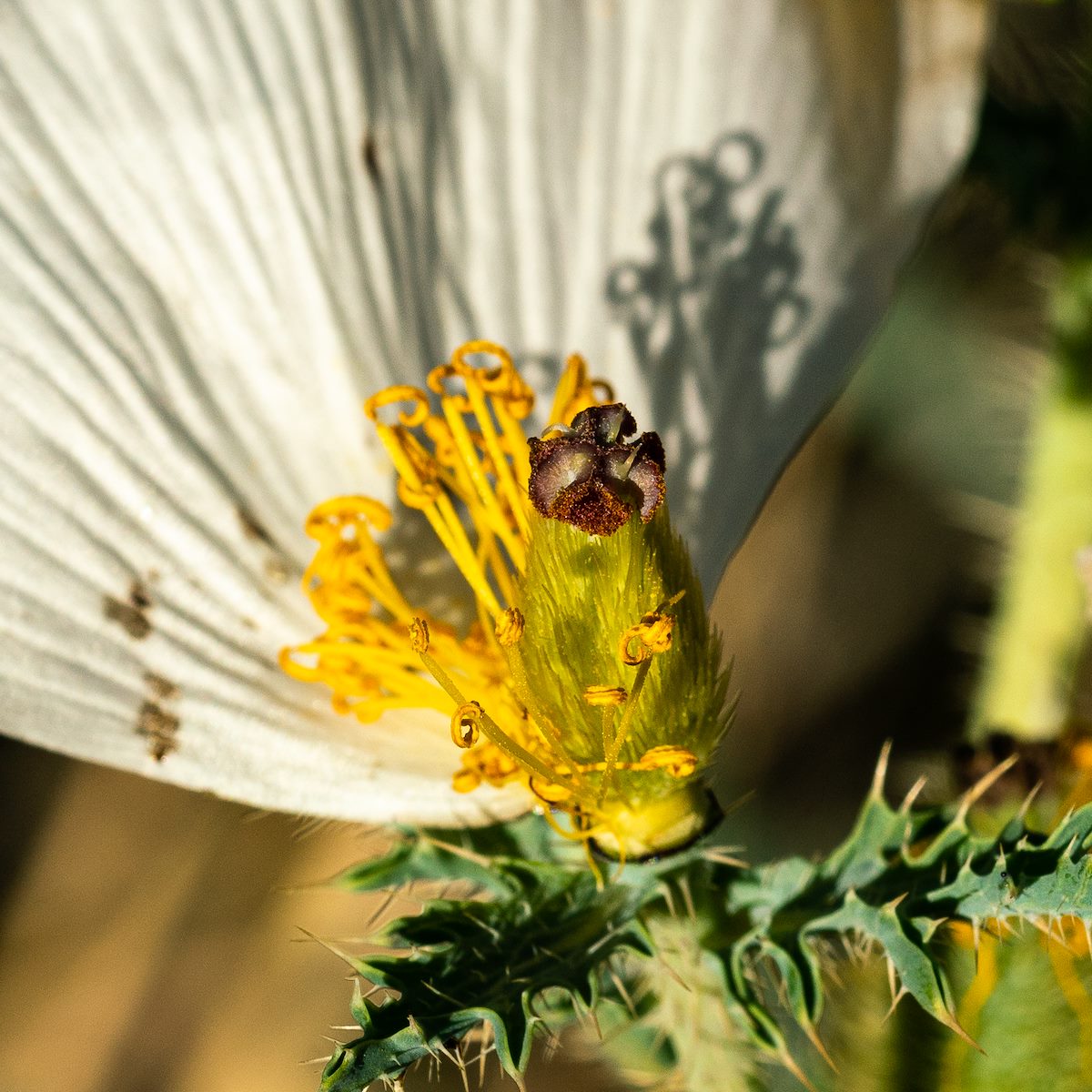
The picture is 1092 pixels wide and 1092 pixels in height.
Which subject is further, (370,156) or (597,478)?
(370,156)

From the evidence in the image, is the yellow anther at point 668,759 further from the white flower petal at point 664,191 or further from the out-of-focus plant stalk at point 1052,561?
the out-of-focus plant stalk at point 1052,561

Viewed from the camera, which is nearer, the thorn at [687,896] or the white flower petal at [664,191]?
the thorn at [687,896]

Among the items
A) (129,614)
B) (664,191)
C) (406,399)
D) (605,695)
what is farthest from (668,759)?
(664,191)

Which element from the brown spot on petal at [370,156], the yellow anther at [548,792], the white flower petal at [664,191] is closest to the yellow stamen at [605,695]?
the yellow anther at [548,792]

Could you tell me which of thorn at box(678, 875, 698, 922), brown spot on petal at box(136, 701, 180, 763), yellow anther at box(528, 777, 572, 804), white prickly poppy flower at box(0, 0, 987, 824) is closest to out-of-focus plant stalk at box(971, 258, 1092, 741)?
white prickly poppy flower at box(0, 0, 987, 824)

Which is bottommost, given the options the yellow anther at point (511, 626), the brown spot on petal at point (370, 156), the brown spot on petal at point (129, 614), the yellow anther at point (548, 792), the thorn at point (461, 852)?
the thorn at point (461, 852)

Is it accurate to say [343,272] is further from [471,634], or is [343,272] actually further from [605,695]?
[605,695]

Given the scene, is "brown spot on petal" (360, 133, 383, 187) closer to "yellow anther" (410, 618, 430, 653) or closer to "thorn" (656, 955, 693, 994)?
"yellow anther" (410, 618, 430, 653)
